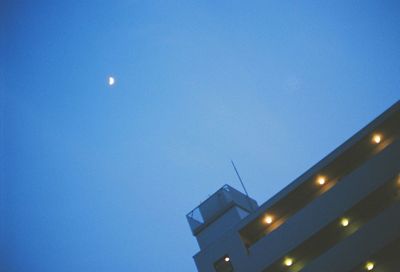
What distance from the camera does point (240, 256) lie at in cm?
2523

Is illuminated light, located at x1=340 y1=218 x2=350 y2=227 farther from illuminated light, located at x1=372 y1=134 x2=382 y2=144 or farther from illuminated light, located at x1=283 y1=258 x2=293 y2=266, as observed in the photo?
illuminated light, located at x1=372 y1=134 x2=382 y2=144

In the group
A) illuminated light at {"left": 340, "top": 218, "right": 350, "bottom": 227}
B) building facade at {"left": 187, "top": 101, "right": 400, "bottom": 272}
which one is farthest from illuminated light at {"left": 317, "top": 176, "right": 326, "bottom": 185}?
illuminated light at {"left": 340, "top": 218, "right": 350, "bottom": 227}

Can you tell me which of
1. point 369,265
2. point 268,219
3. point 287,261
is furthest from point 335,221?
point 268,219

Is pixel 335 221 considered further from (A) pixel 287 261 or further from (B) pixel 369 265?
(A) pixel 287 261

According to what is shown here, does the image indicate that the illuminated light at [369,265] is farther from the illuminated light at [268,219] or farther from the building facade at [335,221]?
the illuminated light at [268,219]

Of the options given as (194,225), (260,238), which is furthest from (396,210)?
(194,225)

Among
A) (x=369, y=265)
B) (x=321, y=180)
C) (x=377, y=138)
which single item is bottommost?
(x=369, y=265)

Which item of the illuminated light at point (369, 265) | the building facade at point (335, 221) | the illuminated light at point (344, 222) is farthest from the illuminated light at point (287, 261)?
the illuminated light at point (369, 265)

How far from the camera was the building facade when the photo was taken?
21064 millimetres

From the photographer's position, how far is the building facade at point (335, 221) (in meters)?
21.1

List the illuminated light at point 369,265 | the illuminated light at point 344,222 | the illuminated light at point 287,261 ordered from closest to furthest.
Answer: the illuminated light at point 369,265 < the illuminated light at point 344,222 < the illuminated light at point 287,261

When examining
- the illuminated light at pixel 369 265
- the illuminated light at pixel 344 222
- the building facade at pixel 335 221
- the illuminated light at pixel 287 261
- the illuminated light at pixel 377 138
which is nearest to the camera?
the illuminated light at pixel 369 265

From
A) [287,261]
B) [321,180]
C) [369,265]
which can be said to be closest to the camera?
[369,265]

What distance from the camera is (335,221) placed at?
75.5ft
